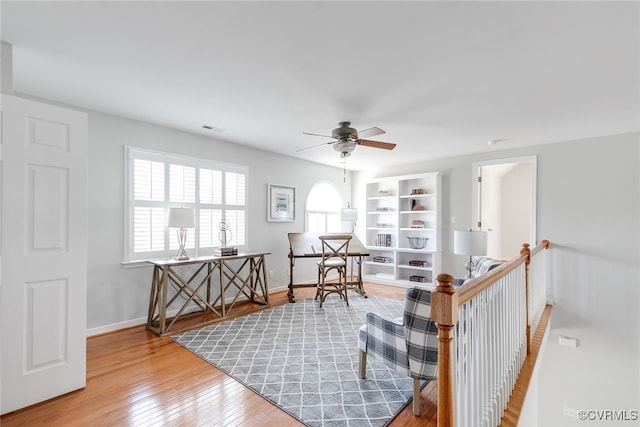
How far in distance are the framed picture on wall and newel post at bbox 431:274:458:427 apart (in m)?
4.32

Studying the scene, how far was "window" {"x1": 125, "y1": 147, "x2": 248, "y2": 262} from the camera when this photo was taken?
3711mm

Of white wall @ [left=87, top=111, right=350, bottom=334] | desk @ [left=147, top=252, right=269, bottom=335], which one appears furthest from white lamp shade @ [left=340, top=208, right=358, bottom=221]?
white wall @ [left=87, top=111, right=350, bottom=334]

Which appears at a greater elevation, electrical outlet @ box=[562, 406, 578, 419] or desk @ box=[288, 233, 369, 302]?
desk @ box=[288, 233, 369, 302]

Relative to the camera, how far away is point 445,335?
1206 millimetres

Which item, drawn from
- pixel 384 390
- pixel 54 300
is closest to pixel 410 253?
pixel 384 390

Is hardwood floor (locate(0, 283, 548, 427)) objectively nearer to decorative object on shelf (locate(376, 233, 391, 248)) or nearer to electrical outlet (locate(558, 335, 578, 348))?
electrical outlet (locate(558, 335, 578, 348))

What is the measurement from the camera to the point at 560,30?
74.2 inches

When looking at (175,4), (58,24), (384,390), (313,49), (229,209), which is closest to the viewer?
(175,4)

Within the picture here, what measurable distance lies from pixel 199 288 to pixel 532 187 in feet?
17.3

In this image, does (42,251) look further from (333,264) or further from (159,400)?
(333,264)

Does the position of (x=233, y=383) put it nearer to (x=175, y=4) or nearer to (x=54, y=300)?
(x=54, y=300)

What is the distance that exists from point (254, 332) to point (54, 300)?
6.30 ft

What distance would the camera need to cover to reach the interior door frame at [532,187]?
4.65 m

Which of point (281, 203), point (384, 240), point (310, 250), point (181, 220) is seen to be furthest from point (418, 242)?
point (181, 220)
